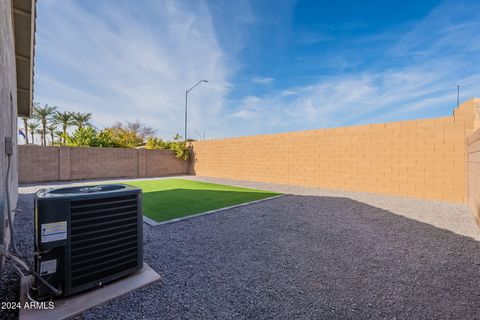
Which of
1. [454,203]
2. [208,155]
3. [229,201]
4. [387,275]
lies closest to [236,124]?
[208,155]

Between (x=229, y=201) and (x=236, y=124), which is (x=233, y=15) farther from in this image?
(x=236, y=124)

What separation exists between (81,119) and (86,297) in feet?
81.4

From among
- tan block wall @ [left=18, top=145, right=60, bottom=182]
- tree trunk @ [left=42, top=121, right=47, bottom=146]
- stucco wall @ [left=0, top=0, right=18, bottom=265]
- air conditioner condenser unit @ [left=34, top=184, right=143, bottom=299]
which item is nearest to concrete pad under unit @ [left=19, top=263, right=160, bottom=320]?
air conditioner condenser unit @ [left=34, top=184, right=143, bottom=299]

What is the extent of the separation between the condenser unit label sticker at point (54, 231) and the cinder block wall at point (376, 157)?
8332 mm

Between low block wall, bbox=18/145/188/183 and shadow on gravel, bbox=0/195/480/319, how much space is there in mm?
7487

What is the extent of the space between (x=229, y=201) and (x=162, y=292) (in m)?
4.04

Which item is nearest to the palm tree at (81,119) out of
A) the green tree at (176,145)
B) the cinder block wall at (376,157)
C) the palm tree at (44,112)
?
the palm tree at (44,112)

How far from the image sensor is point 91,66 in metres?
7.55

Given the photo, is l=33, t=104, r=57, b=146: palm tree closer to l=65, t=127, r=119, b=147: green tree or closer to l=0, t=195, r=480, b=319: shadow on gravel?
l=65, t=127, r=119, b=147: green tree

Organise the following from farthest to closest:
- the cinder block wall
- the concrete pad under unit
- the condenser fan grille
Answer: the cinder block wall
the condenser fan grille
the concrete pad under unit

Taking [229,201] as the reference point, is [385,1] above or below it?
above

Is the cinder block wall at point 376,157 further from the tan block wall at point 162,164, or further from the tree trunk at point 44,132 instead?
the tree trunk at point 44,132

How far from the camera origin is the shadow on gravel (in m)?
1.67

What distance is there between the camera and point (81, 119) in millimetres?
20734
